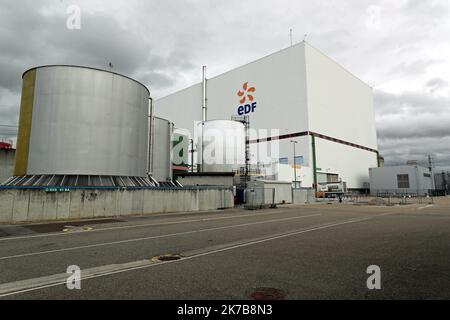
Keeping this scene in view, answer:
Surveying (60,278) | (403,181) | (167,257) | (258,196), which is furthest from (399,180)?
(60,278)

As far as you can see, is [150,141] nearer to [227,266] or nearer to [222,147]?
[222,147]

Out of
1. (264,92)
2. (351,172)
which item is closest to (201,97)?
(264,92)

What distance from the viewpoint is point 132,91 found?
1092 inches

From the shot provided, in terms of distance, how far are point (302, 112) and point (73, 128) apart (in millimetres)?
48640

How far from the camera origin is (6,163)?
3172 cm

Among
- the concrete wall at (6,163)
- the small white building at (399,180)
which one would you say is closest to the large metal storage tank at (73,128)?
the concrete wall at (6,163)

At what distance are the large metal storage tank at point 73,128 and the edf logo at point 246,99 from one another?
4759 centimetres

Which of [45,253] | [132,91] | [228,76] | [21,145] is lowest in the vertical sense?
[45,253]

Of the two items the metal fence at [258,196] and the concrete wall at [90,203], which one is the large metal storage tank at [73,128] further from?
the metal fence at [258,196]

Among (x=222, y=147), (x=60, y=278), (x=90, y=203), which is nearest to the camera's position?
(x=60, y=278)

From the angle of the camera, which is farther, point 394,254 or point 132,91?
point 132,91
